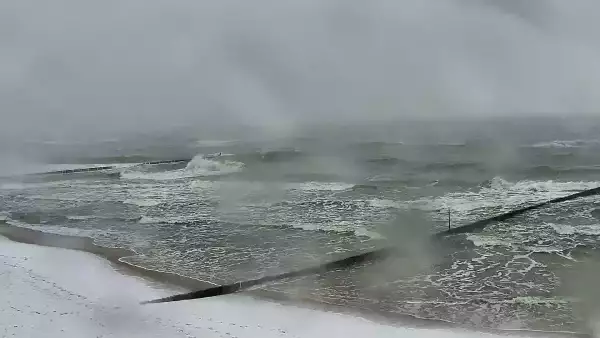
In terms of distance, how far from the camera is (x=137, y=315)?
7992mm

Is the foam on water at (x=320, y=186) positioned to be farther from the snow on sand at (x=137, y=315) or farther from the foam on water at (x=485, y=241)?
the snow on sand at (x=137, y=315)

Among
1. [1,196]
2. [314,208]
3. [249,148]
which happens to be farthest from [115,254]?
[249,148]

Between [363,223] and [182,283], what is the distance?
271 inches

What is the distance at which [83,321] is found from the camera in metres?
7.70

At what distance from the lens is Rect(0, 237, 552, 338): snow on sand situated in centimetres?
740

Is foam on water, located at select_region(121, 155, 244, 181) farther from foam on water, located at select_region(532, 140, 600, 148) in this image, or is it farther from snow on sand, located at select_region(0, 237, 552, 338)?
foam on water, located at select_region(532, 140, 600, 148)

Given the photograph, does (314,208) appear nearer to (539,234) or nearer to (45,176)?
(539,234)

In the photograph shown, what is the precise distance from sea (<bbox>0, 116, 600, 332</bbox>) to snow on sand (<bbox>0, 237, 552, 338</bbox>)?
3.11 ft

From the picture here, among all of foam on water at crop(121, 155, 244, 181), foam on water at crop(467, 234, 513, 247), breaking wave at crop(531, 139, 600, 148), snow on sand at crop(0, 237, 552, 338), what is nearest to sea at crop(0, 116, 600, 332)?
foam on water at crop(467, 234, 513, 247)

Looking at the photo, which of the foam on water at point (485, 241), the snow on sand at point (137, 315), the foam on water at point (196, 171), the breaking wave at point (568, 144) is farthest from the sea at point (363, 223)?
the breaking wave at point (568, 144)

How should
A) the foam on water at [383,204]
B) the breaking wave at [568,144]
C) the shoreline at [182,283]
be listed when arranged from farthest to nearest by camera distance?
the breaking wave at [568,144], the foam on water at [383,204], the shoreline at [182,283]

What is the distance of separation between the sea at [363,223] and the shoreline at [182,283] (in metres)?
0.22

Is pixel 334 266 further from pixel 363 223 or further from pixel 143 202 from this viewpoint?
pixel 143 202

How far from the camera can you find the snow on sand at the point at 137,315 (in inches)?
291
